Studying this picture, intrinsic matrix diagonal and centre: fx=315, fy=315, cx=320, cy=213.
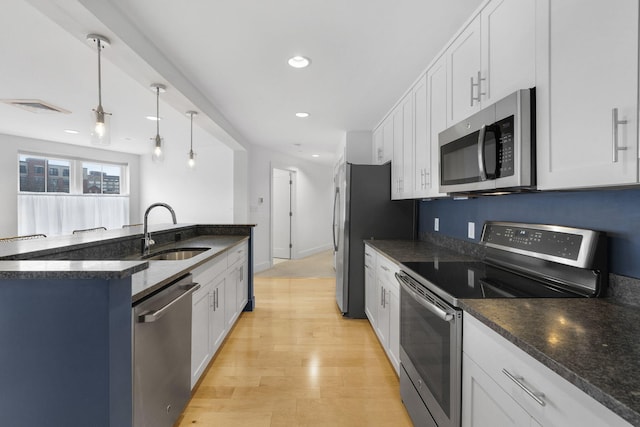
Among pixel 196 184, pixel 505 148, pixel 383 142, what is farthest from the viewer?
pixel 196 184

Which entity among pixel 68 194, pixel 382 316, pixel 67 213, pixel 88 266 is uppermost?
pixel 68 194

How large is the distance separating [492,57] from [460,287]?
1.15m

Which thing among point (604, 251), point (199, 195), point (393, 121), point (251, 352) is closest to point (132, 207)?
point (199, 195)

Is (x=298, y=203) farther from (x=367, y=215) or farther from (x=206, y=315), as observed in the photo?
(x=206, y=315)

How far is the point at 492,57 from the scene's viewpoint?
62.1 inches

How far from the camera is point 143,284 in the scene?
4.64 ft

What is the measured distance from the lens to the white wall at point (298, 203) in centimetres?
600

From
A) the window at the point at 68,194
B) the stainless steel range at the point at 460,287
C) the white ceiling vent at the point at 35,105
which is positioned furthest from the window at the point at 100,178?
the stainless steel range at the point at 460,287

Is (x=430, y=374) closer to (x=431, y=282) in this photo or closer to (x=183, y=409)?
(x=431, y=282)

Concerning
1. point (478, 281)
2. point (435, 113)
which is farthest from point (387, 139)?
point (478, 281)

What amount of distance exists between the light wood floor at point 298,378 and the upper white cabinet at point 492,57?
6.18 feet

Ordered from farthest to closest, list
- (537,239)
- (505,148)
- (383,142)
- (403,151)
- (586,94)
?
(383,142), (403,151), (537,239), (505,148), (586,94)

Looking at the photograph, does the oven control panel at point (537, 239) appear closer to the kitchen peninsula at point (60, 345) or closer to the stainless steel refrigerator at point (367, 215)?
the stainless steel refrigerator at point (367, 215)

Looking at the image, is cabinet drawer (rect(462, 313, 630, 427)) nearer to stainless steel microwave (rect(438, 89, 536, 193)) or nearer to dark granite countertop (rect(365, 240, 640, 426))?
dark granite countertop (rect(365, 240, 640, 426))
